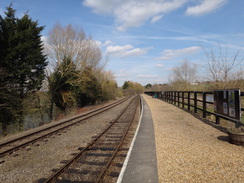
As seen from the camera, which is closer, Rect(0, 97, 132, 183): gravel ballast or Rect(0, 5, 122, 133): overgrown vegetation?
Rect(0, 97, 132, 183): gravel ballast

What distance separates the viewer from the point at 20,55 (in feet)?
63.9

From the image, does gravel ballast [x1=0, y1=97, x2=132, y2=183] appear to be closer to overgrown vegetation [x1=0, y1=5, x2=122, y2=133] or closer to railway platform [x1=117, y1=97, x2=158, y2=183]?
railway platform [x1=117, y1=97, x2=158, y2=183]

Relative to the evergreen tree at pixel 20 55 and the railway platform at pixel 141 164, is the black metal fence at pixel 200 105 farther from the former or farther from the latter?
the evergreen tree at pixel 20 55

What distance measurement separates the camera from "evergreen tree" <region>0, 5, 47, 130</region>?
1710cm

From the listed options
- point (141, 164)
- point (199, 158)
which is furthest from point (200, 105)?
point (141, 164)

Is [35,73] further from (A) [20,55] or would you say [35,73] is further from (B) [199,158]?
(B) [199,158]

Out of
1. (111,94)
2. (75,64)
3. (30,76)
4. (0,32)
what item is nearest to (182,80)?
(111,94)

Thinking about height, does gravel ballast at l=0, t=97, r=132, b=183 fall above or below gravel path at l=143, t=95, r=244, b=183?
below

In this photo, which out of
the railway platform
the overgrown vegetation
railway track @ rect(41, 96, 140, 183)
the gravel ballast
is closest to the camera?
the railway platform

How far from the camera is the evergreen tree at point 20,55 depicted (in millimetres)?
17098

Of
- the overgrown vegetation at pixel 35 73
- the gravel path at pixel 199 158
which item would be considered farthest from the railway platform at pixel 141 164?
the overgrown vegetation at pixel 35 73

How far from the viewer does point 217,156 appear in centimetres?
523

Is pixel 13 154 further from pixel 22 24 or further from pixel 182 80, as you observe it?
pixel 182 80

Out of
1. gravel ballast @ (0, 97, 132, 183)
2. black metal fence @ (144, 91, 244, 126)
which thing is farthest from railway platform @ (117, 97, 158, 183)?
black metal fence @ (144, 91, 244, 126)
